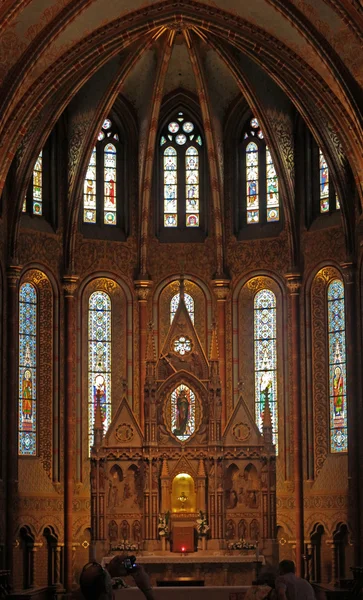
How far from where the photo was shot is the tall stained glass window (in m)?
37.1

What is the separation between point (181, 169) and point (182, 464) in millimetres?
9101

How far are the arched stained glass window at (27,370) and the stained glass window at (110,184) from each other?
3.17 m

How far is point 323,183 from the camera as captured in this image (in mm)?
35656

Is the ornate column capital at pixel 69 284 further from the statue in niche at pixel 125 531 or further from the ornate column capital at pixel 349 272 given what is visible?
the ornate column capital at pixel 349 272

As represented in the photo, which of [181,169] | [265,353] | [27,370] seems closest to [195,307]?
[265,353]

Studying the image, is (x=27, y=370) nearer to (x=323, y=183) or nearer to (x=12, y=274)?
(x=12, y=274)

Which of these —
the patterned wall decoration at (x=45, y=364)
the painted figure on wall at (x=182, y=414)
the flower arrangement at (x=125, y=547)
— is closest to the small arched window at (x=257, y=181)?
the patterned wall decoration at (x=45, y=364)

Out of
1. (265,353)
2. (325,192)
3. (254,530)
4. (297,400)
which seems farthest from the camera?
(265,353)

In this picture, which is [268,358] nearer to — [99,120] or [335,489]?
[335,489]

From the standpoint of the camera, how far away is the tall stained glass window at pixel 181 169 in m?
37.1

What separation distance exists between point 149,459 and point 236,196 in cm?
853

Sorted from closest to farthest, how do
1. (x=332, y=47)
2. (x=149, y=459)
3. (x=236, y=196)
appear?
(x=332, y=47)
(x=149, y=459)
(x=236, y=196)

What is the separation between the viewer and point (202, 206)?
37062 millimetres

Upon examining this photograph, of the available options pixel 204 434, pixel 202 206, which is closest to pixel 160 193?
pixel 202 206
